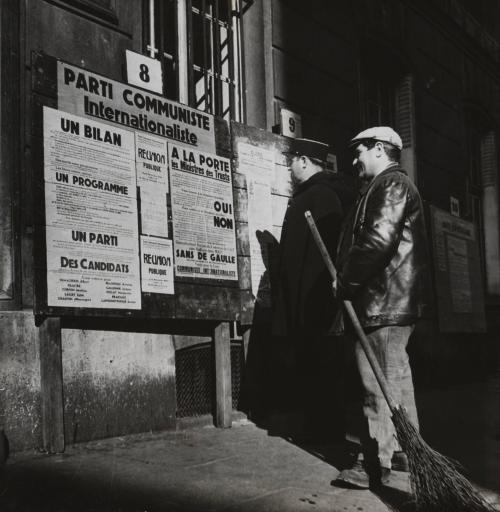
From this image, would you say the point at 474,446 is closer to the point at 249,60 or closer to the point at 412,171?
the point at 249,60

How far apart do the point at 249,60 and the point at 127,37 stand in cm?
169

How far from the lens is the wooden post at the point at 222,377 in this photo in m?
5.48

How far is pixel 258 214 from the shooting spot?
19.7 feet

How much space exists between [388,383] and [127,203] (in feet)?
7.85

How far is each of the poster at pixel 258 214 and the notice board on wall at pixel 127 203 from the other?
9.0 inches

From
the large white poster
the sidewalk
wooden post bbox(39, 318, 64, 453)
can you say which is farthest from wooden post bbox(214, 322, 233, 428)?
wooden post bbox(39, 318, 64, 453)

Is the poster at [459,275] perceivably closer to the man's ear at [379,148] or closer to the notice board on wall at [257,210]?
the notice board on wall at [257,210]

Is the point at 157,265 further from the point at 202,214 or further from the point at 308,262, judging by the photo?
the point at 308,262

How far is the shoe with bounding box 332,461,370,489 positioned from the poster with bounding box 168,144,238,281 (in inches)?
87.5

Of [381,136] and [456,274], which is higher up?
[381,136]

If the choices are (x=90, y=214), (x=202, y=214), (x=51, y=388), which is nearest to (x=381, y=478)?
(x=51, y=388)

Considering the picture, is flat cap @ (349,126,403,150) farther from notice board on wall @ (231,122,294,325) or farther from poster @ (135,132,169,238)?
notice board on wall @ (231,122,294,325)

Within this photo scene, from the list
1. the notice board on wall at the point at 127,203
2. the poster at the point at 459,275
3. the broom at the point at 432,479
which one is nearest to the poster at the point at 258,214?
the notice board on wall at the point at 127,203

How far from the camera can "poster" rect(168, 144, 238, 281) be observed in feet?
17.4
